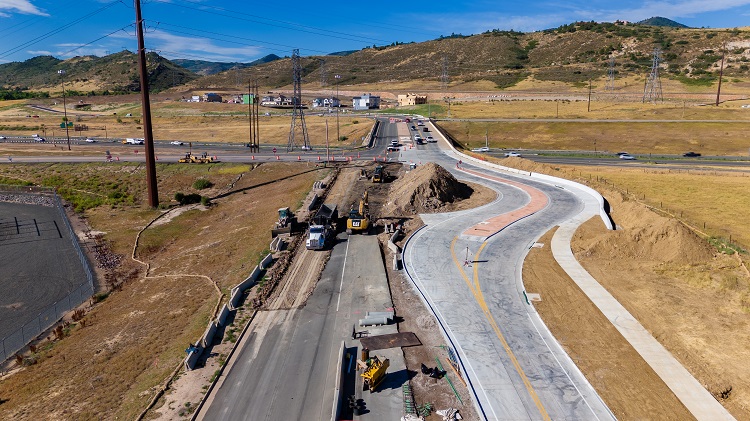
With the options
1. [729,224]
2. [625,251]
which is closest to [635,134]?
[729,224]

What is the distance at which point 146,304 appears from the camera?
29.5 metres

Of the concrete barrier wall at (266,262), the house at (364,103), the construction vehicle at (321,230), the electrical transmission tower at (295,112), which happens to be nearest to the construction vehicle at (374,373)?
the concrete barrier wall at (266,262)

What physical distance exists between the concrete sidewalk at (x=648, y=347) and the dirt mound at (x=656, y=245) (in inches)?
99.0

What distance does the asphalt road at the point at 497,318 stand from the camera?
61.3ft

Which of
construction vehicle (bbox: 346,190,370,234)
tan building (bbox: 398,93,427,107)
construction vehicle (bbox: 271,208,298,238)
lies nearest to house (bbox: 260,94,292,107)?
tan building (bbox: 398,93,427,107)

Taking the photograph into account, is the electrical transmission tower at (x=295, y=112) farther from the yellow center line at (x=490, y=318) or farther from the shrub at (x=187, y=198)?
the yellow center line at (x=490, y=318)

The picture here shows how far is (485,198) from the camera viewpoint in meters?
50.4

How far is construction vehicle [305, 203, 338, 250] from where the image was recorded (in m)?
35.2

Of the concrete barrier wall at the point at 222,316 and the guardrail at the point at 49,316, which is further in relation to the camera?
the guardrail at the point at 49,316

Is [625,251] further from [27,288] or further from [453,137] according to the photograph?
[453,137]

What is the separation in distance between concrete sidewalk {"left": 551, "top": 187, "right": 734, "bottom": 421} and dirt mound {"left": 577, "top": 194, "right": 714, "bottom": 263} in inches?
99.0

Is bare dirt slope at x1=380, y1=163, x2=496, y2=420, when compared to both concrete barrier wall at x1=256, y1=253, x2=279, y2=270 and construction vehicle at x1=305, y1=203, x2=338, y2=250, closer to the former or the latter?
construction vehicle at x1=305, y1=203, x2=338, y2=250

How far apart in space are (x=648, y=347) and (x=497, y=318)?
24.1ft

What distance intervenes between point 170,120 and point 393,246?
11260 cm
